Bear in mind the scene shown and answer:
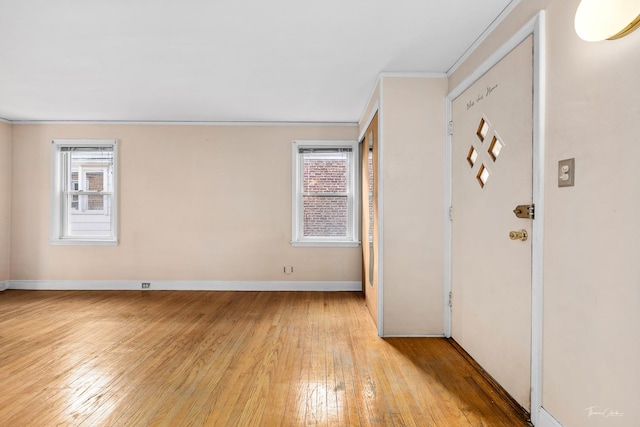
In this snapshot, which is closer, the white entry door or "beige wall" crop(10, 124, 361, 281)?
the white entry door

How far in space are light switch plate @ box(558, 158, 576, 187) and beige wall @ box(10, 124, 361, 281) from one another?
365 cm

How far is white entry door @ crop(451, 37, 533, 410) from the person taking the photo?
6.93 ft

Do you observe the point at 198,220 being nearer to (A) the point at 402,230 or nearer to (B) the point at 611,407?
(A) the point at 402,230

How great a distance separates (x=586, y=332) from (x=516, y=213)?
2.41 feet

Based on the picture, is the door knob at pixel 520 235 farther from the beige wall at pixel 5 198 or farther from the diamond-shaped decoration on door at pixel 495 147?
the beige wall at pixel 5 198

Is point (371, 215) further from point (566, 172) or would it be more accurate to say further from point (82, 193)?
point (82, 193)

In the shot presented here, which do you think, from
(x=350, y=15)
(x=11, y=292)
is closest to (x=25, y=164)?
(x=11, y=292)

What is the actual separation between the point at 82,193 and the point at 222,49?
3.74m

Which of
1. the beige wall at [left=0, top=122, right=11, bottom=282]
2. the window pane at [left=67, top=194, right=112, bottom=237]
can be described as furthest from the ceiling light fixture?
the beige wall at [left=0, top=122, right=11, bottom=282]

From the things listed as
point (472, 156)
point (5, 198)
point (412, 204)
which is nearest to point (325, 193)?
point (412, 204)

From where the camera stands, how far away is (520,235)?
2.11 m

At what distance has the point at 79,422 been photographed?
201cm

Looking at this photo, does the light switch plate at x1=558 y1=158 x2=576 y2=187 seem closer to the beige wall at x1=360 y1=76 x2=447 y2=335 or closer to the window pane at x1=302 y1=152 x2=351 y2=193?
the beige wall at x1=360 y1=76 x2=447 y2=335
